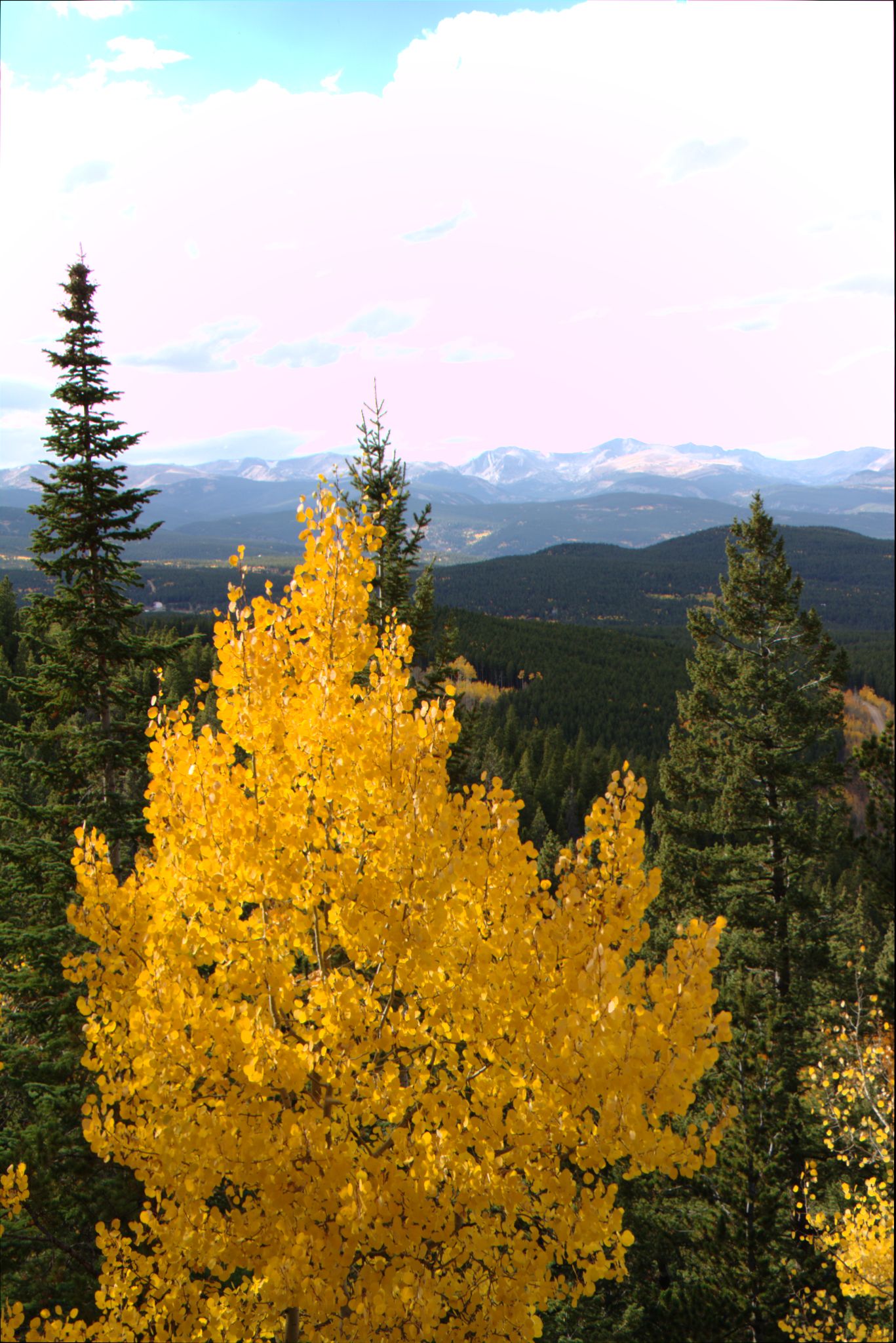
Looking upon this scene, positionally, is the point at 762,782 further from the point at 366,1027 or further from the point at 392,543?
the point at 366,1027

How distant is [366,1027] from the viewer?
5711 mm

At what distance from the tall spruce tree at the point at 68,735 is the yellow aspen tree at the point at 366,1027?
7.79 m

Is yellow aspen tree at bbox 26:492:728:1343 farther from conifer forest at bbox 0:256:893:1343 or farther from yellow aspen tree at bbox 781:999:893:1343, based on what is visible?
yellow aspen tree at bbox 781:999:893:1343

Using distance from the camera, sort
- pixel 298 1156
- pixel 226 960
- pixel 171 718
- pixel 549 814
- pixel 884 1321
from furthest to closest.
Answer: pixel 549 814, pixel 884 1321, pixel 171 718, pixel 226 960, pixel 298 1156

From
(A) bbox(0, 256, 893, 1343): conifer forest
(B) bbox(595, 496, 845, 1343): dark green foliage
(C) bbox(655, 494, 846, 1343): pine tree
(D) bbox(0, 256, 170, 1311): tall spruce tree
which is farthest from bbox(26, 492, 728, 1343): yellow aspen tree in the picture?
(C) bbox(655, 494, 846, 1343): pine tree

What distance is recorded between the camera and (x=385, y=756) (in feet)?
18.7

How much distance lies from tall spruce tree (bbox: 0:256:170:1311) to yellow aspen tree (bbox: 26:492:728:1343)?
779 centimetres

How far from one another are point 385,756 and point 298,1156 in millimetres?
2832

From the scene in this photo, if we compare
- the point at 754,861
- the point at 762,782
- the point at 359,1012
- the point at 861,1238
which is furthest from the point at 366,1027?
the point at 762,782

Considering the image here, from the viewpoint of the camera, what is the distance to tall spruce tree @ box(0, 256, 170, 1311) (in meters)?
12.6

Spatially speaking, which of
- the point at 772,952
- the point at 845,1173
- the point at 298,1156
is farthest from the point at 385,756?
the point at 845,1173

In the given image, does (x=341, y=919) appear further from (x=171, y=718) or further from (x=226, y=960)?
(x=171, y=718)

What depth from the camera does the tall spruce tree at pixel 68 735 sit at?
1264 cm

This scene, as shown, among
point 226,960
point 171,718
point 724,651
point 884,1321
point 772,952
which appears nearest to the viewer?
point 226,960
